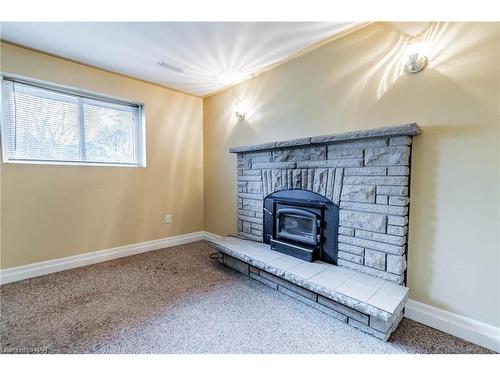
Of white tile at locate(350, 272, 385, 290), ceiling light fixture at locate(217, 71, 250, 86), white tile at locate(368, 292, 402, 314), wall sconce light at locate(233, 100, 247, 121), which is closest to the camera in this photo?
white tile at locate(368, 292, 402, 314)

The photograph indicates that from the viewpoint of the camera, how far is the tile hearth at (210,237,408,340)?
4.76 ft

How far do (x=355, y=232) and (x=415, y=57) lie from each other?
4.64 ft

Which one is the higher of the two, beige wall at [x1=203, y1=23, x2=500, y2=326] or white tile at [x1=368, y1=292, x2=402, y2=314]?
beige wall at [x1=203, y1=23, x2=500, y2=326]

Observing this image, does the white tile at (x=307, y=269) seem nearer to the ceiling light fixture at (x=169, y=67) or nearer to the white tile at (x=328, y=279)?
the white tile at (x=328, y=279)

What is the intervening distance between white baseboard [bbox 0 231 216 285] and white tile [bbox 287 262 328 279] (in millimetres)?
1889

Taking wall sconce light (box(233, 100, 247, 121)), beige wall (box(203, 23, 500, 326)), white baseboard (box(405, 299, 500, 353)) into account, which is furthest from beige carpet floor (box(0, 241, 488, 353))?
wall sconce light (box(233, 100, 247, 121))

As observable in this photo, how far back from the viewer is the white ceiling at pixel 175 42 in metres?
1.91

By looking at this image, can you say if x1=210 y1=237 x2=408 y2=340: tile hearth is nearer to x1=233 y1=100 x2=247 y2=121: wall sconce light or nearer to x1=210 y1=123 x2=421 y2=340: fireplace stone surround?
x1=210 y1=123 x2=421 y2=340: fireplace stone surround

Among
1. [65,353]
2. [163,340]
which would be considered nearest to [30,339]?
[65,353]

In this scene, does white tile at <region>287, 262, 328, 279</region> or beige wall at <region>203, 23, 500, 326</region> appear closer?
beige wall at <region>203, 23, 500, 326</region>

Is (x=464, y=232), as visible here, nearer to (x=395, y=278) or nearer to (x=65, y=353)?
(x=395, y=278)

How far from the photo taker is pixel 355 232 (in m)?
1.93

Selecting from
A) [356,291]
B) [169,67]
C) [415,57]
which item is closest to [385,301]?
[356,291]

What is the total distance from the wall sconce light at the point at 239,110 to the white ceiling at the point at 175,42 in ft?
1.48
